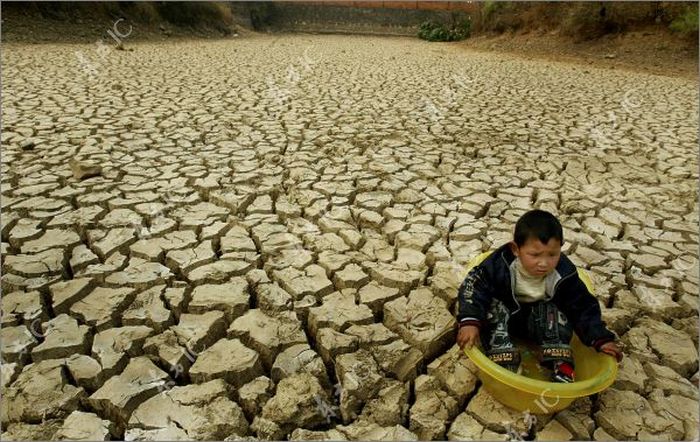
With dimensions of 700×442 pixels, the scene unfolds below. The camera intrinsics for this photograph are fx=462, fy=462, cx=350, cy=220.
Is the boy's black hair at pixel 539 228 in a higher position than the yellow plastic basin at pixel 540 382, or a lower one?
higher

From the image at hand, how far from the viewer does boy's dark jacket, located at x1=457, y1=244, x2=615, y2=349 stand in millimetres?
1528

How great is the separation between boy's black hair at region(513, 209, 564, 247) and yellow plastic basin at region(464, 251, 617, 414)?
1.28 ft

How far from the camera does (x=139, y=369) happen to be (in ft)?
5.19

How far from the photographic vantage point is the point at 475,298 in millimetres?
1591

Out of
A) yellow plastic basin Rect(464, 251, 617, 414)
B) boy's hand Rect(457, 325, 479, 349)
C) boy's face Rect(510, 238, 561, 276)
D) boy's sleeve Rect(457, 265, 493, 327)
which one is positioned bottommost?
yellow plastic basin Rect(464, 251, 617, 414)

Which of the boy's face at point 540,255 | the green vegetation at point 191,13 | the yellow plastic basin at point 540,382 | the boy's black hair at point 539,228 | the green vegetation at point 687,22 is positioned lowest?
the yellow plastic basin at point 540,382

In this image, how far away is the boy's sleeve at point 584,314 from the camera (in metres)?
1.48

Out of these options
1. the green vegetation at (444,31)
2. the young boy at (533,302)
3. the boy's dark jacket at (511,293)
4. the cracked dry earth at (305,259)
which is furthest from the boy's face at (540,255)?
the green vegetation at (444,31)

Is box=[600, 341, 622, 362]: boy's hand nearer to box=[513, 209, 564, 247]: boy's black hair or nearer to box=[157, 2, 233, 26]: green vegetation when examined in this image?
box=[513, 209, 564, 247]: boy's black hair

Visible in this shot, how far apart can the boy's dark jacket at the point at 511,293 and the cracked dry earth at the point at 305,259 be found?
0.23 meters

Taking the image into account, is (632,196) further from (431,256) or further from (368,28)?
(368,28)

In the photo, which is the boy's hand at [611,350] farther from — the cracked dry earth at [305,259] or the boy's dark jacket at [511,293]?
the cracked dry earth at [305,259]

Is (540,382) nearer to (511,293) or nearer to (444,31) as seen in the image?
(511,293)

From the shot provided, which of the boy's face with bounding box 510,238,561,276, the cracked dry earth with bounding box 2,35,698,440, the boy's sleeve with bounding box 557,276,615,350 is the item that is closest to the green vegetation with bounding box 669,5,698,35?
the cracked dry earth with bounding box 2,35,698,440
